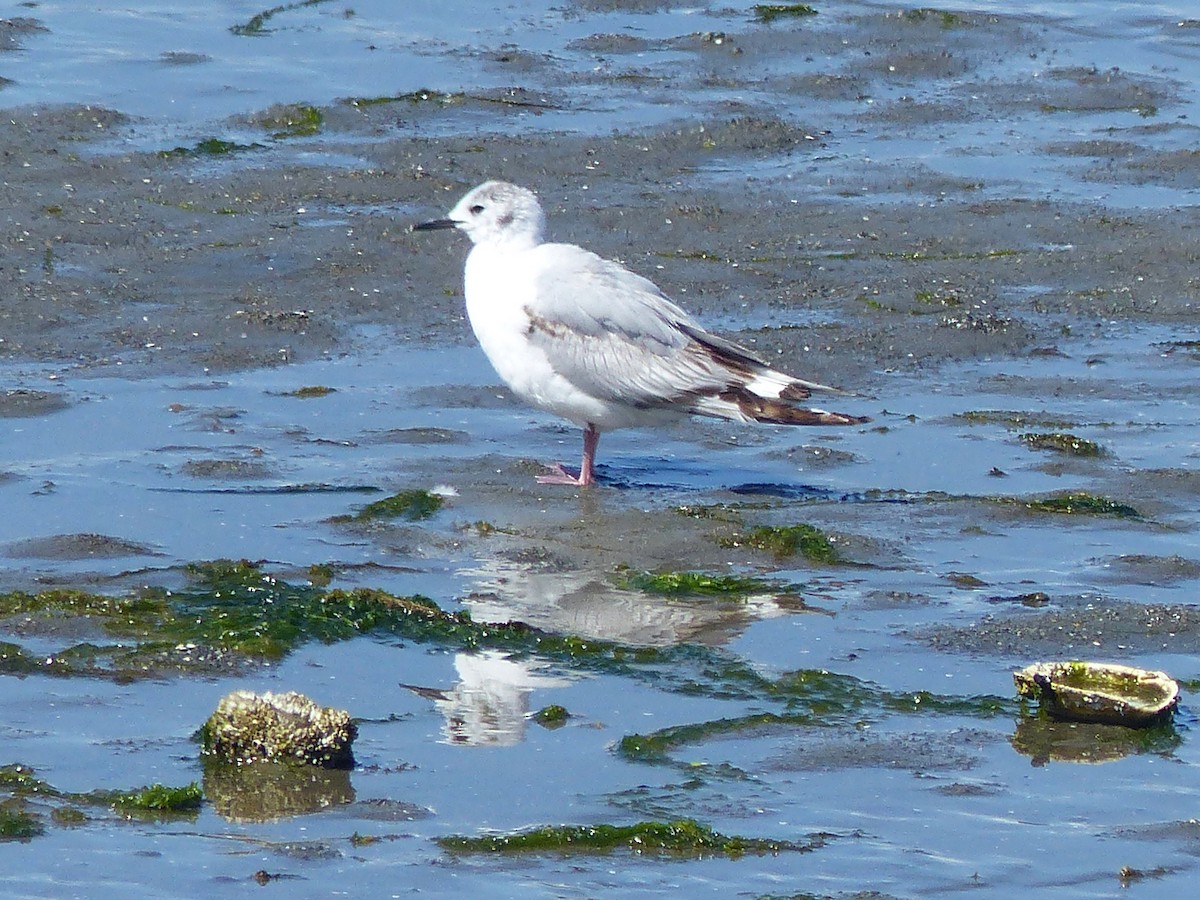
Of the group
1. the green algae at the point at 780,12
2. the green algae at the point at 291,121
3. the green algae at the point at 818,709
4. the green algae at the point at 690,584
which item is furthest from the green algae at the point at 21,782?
the green algae at the point at 780,12

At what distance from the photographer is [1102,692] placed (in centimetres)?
582

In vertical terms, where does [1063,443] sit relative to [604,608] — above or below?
above

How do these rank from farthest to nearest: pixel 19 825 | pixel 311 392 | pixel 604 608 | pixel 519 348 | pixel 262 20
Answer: pixel 262 20 → pixel 311 392 → pixel 519 348 → pixel 604 608 → pixel 19 825

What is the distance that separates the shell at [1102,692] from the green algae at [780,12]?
951 centimetres

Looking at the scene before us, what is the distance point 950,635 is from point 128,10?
951cm

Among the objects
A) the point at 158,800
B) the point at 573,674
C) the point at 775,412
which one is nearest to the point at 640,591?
the point at 573,674

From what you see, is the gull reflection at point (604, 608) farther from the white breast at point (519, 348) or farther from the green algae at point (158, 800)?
the green algae at point (158, 800)

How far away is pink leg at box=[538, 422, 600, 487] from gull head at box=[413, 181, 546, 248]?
0.80 meters

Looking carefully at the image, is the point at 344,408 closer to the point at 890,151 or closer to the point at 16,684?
the point at 16,684

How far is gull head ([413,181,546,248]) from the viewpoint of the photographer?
856cm

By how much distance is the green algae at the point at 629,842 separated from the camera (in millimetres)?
5027

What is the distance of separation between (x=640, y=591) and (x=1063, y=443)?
2.24m

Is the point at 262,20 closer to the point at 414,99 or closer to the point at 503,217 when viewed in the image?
the point at 414,99

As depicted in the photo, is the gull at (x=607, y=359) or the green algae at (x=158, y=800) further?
the gull at (x=607, y=359)
